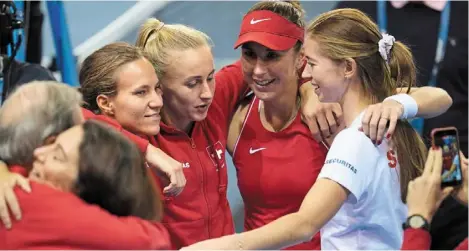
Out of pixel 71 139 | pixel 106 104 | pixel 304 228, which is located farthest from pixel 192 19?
pixel 71 139

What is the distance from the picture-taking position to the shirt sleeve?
163 cm

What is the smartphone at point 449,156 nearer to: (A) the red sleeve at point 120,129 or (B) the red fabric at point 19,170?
(A) the red sleeve at point 120,129

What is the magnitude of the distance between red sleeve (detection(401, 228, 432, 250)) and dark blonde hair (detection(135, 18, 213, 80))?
0.78 m

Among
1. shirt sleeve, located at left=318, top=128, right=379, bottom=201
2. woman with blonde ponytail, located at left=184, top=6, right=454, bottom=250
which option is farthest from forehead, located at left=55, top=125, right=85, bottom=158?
shirt sleeve, located at left=318, top=128, right=379, bottom=201

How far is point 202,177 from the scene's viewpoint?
2.02 m

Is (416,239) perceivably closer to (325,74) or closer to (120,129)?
(325,74)

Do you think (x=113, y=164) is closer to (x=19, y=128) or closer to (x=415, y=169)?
(x=19, y=128)

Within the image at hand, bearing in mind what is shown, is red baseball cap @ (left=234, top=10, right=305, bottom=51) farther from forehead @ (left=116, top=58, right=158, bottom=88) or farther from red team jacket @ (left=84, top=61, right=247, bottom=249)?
forehead @ (left=116, top=58, right=158, bottom=88)

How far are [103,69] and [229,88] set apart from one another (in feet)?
1.24

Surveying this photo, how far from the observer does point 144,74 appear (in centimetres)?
191

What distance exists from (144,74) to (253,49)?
12.2 inches

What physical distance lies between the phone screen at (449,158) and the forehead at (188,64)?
65cm

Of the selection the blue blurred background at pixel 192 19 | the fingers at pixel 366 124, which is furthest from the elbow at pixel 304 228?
the blue blurred background at pixel 192 19

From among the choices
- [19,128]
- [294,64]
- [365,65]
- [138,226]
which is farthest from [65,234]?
[294,64]
